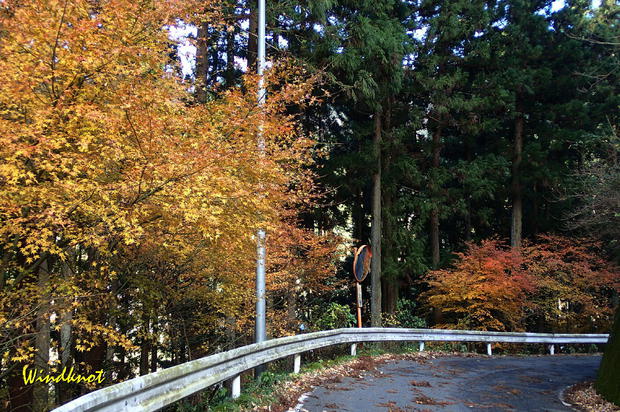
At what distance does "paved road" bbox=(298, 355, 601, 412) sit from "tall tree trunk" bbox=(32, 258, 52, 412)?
404cm

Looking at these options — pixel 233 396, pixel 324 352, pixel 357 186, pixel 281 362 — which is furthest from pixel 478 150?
pixel 233 396

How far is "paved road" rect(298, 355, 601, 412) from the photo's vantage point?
7492 millimetres

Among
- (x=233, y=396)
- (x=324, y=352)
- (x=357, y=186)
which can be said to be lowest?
(x=324, y=352)

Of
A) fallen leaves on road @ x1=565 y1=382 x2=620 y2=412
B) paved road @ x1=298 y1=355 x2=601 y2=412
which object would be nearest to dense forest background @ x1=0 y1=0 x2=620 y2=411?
paved road @ x1=298 y1=355 x2=601 y2=412

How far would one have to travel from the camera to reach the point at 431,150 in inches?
958

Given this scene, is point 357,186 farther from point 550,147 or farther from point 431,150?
point 550,147

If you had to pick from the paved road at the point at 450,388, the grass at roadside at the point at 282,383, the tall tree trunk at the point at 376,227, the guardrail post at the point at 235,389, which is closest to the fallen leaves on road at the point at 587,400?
the paved road at the point at 450,388

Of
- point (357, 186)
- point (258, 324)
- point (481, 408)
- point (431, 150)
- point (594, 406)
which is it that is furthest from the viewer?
point (431, 150)

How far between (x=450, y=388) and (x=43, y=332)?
734cm

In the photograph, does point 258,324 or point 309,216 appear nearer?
point 258,324

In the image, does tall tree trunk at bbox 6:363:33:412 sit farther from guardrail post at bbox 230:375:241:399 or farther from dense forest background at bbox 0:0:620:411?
guardrail post at bbox 230:375:241:399

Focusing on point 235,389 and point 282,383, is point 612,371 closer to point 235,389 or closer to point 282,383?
point 282,383

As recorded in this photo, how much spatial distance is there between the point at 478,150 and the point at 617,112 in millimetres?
6897

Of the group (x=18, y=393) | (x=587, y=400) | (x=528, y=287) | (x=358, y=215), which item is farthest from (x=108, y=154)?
(x=358, y=215)
